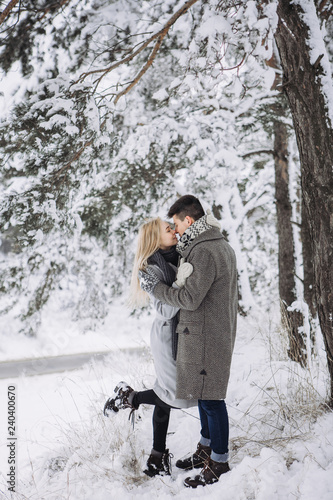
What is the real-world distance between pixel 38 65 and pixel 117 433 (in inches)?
138

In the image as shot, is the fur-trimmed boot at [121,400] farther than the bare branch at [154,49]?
No

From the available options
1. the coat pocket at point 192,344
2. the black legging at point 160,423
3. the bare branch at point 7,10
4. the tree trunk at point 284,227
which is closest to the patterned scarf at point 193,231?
the coat pocket at point 192,344

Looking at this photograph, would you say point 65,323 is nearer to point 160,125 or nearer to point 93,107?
point 160,125

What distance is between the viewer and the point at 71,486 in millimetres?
2777

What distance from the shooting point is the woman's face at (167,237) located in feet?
9.32

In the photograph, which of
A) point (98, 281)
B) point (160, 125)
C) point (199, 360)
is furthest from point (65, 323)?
point (199, 360)

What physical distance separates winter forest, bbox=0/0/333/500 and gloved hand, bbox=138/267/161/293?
125 centimetres

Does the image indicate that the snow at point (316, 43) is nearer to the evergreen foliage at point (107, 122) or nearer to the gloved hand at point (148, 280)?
the evergreen foliage at point (107, 122)

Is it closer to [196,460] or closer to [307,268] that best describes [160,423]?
[196,460]

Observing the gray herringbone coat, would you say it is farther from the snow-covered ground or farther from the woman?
the snow-covered ground

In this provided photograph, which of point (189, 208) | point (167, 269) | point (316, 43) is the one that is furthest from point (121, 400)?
point (316, 43)

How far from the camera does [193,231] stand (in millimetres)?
2631

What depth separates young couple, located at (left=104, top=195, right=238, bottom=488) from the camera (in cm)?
248

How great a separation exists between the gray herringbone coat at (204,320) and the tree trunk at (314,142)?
30.3 inches
